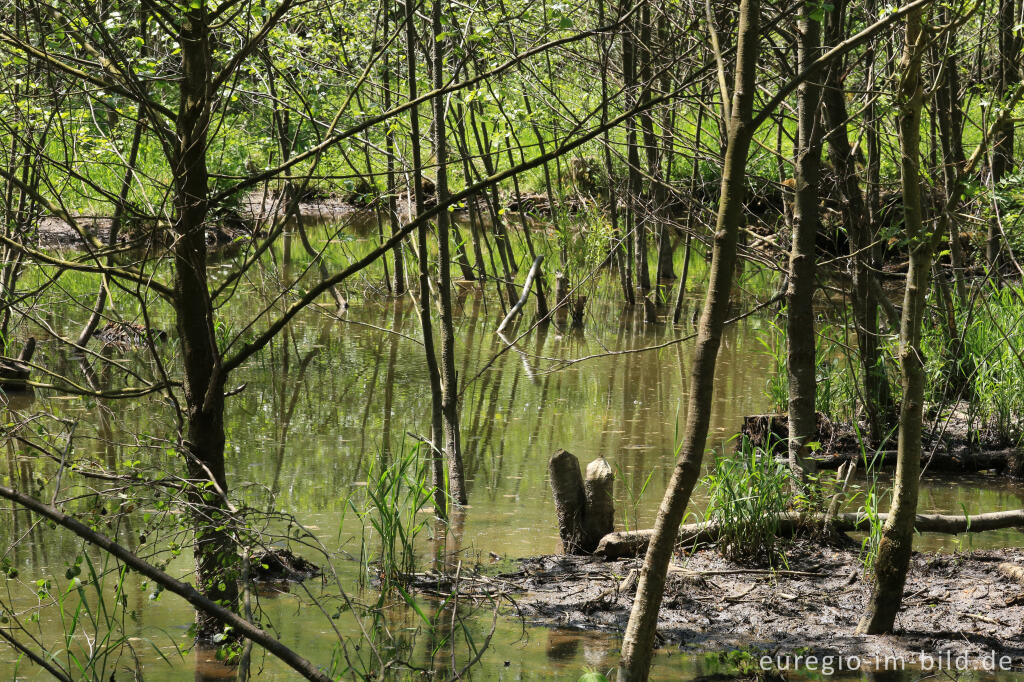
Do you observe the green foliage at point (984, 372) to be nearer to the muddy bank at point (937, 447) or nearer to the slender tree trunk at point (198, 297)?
the muddy bank at point (937, 447)

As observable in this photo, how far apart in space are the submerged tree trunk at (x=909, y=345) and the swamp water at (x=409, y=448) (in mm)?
831

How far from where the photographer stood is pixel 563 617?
4539 millimetres

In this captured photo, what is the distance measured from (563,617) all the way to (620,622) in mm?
262

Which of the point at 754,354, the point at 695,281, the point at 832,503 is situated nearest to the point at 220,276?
the point at 695,281

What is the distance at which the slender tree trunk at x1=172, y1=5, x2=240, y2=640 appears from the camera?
11.4 feet

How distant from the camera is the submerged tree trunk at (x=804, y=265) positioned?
524 centimetres

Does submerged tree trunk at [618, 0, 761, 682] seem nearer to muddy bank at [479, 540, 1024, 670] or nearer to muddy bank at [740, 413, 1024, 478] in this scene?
muddy bank at [479, 540, 1024, 670]

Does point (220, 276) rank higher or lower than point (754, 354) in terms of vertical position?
higher

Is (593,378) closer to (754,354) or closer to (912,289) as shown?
(754,354)

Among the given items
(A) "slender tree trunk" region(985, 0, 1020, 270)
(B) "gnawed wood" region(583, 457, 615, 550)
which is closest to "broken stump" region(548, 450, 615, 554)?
(B) "gnawed wood" region(583, 457, 615, 550)

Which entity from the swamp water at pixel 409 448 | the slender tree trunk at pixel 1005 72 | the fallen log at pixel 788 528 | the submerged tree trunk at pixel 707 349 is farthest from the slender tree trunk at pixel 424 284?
the slender tree trunk at pixel 1005 72

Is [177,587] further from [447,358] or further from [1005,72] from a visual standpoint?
[1005,72]

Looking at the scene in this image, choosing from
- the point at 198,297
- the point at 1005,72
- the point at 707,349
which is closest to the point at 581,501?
the point at 198,297

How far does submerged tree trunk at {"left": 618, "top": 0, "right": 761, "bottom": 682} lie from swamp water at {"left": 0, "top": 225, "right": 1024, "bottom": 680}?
0.62 meters
